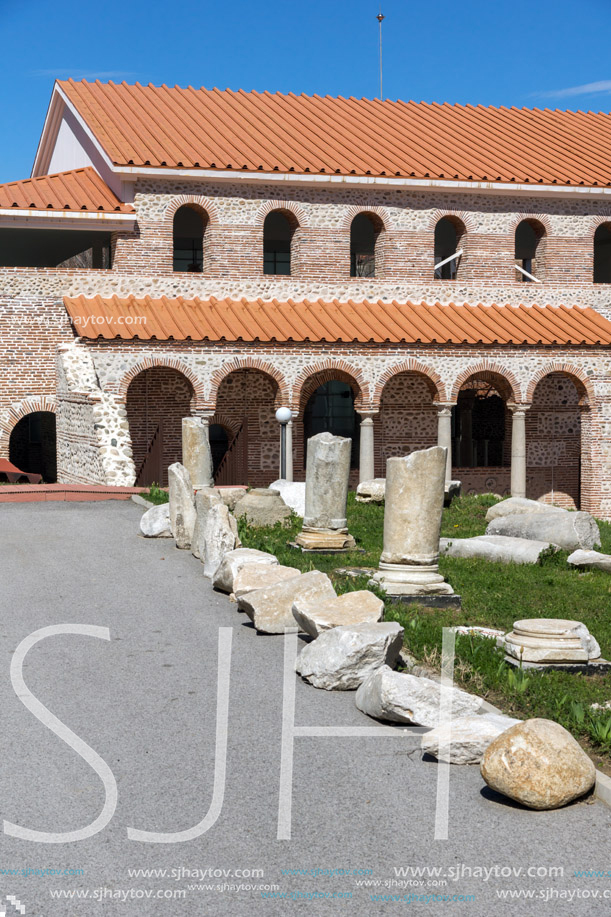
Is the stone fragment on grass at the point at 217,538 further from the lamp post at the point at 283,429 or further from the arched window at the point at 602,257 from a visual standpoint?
the arched window at the point at 602,257

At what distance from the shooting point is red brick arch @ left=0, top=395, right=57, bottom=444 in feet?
76.7

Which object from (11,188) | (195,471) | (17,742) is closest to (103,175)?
(11,188)

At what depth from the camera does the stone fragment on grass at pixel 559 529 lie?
1379 cm

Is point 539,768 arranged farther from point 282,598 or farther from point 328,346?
point 328,346

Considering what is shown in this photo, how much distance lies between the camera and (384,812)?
5387 mm

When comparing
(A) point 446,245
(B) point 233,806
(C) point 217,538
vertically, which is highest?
(A) point 446,245

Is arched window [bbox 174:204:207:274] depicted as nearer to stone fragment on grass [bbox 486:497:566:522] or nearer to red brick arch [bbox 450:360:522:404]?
red brick arch [bbox 450:360:522:404]

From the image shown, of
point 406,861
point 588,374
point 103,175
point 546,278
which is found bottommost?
point 406,861

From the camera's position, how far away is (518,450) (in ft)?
83.7

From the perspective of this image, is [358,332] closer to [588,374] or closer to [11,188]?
[588,374]

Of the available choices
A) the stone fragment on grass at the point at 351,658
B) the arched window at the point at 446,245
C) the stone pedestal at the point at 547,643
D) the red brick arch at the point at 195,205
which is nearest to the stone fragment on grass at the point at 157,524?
the stone fragment on grass at the point at 351,658

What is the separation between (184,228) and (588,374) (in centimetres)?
1175

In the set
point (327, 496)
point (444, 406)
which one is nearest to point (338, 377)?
point (444, 406)

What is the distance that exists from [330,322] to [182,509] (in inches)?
447
